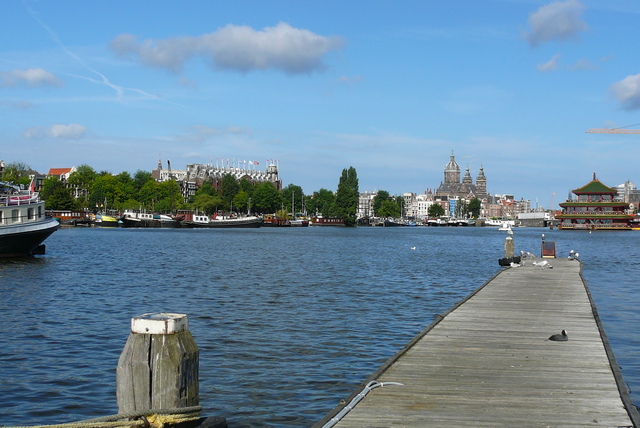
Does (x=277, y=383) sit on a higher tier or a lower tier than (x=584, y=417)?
lower

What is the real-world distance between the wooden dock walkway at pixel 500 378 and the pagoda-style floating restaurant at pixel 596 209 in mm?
175799

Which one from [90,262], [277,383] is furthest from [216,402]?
[90,262]

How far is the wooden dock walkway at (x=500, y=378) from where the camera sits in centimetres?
1037

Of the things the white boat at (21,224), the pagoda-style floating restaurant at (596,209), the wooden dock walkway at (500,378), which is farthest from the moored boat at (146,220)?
the wooden dock walkway at (500,378)

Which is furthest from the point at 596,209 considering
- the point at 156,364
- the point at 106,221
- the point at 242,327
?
the point at 156,364

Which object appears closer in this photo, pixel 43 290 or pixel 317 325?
pixel 317 325

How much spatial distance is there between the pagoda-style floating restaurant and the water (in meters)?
145

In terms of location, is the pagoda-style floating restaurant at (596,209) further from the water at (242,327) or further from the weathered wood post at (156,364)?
the weathered wood post at (156,364)

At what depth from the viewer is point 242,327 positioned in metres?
24.2

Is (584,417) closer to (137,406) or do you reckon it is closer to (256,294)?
(137,406)

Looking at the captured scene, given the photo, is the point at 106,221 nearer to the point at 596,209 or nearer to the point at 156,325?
the point at 596,209

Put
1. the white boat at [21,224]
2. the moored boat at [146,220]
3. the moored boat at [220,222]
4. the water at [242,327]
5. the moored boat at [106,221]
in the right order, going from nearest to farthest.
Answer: the water at [242,327] < the white boat at [21,224] < the moored boat at [146,220] < the moored boat at [106,221] < the moored boat at [220,222]

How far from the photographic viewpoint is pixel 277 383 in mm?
16547

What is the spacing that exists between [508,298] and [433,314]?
10.1 feet
